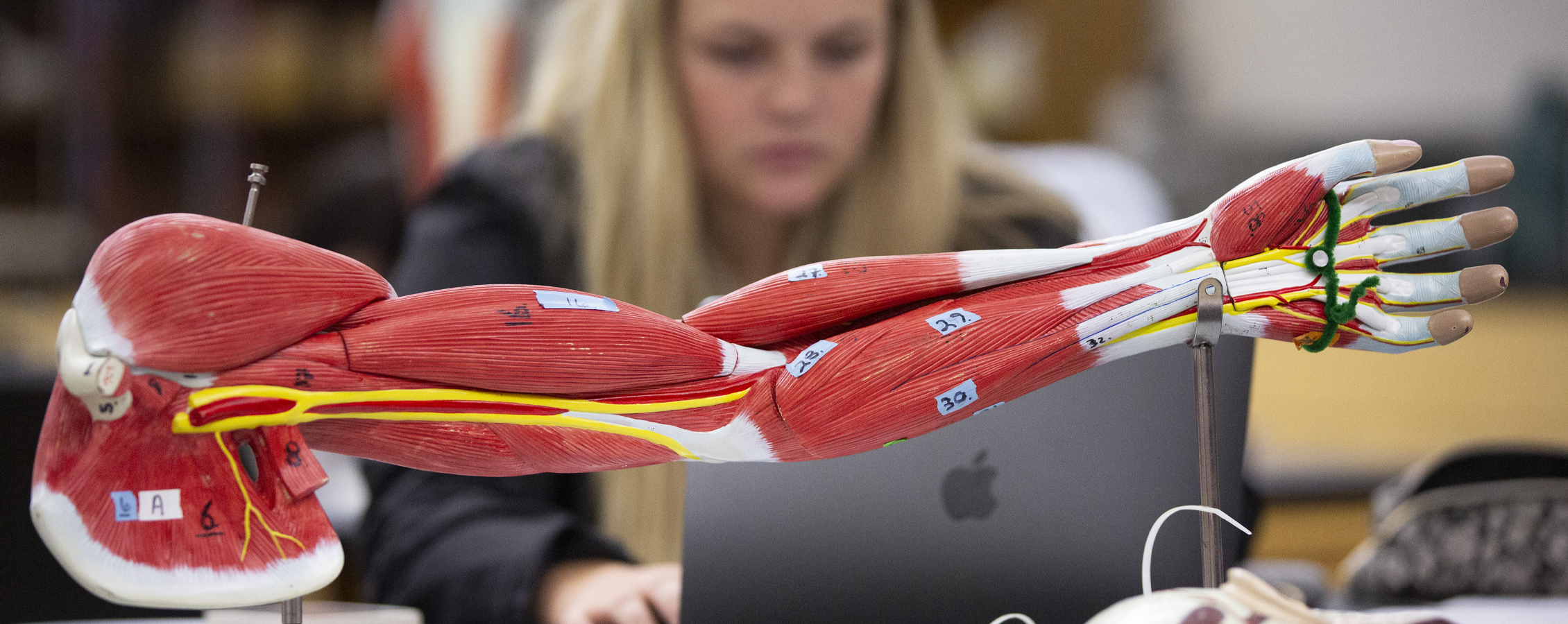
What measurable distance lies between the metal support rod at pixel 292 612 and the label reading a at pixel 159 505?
0.08 metres

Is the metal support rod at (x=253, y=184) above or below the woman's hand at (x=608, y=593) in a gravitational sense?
above

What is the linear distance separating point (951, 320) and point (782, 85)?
1.65 feet

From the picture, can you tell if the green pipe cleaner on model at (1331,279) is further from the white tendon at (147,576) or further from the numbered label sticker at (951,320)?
the white tendon at (147,576)

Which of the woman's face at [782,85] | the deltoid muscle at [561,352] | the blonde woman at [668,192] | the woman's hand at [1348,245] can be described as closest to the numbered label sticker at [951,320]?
the deltoid muscle at [561,352]

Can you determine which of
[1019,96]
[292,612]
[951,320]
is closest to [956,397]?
[951,320]

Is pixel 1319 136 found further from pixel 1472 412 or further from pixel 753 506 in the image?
pixel 753 506

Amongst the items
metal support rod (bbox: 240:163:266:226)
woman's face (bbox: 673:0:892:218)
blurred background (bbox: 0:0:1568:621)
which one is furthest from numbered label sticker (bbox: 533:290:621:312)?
blurred background (bbox: 0:0:1568:621)

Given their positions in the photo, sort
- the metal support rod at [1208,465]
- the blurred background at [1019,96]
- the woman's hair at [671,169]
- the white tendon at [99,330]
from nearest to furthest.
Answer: the white tendon at [99,330]
the metal support rod at [1208,465]
the woman's hair at [671,169]
the blurred background at [1019,96]

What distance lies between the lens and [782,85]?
884mm

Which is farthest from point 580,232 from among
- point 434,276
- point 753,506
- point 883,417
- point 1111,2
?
point 1111,2

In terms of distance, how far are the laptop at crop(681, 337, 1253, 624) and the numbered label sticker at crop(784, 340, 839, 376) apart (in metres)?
0.11

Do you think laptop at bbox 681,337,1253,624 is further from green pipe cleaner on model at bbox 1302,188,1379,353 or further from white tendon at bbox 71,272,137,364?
white tendon at bbox 71,272,137,364

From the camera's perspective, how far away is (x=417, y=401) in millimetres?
391

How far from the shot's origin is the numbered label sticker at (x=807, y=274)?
43 cm
